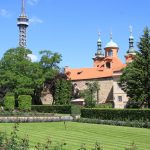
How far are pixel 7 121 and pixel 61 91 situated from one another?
33.3m

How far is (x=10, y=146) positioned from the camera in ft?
34.8

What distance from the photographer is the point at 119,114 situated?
3844 cm

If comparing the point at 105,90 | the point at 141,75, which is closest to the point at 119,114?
the point at 141,75

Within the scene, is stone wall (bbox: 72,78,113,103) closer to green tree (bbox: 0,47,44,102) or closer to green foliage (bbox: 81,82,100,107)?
green foliage (bbox: 81,82,100,107)

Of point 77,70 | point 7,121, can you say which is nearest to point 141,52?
point 7,121

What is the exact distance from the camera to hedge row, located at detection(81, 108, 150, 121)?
35466mm

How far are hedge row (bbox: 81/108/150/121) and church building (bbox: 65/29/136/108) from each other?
31.7m

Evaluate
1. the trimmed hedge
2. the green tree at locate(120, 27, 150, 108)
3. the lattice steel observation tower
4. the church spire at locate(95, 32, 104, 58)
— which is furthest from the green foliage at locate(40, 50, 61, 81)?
the lattice steel observation tower

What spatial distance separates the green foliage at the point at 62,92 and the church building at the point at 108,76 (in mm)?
11424

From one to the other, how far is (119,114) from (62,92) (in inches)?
1200

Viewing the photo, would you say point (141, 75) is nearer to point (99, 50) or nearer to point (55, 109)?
point (55, 109)

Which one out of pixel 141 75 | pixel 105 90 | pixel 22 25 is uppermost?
pixel 22 25

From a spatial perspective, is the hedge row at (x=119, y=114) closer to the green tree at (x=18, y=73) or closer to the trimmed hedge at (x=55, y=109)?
the trimmed hedge at (x=55, y=109)

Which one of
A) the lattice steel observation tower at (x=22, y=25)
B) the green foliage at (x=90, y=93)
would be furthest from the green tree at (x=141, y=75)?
the lattice steel observation tower at (x=22, y=25)
